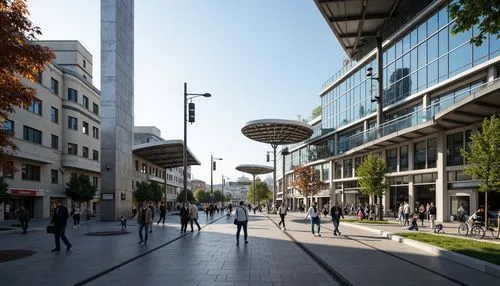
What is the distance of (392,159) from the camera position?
1778 inches

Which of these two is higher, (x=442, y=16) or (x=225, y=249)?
(x=442, y=16)

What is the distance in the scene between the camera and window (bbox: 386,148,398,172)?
145 ft

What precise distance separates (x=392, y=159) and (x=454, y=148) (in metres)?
11.3

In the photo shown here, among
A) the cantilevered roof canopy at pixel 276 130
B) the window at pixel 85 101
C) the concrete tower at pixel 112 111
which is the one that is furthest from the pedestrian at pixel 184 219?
the window at pixel 85 101

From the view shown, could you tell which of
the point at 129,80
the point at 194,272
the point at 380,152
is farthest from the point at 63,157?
the point at 194,272

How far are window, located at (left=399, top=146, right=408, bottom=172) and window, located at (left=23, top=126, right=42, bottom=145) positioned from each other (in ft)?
117

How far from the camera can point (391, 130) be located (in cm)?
3988

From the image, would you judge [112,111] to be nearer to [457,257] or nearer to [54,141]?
[54,141]

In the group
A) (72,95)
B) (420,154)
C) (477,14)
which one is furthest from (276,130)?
(477,14)

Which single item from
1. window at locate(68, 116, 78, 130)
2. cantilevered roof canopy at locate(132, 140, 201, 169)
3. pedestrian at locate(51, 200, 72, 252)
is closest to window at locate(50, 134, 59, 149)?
window at locate(68, 116, 78, 130)

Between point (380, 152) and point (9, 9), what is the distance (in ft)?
133

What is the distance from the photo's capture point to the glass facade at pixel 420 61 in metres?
31.7

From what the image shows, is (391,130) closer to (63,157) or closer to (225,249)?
(225,249)

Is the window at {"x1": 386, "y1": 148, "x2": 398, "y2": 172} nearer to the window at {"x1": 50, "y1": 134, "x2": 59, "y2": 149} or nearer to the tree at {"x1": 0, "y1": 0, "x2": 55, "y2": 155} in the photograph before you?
the window at {"x1": 50, "y1": 134, "x2": 59, "y2": 149}
